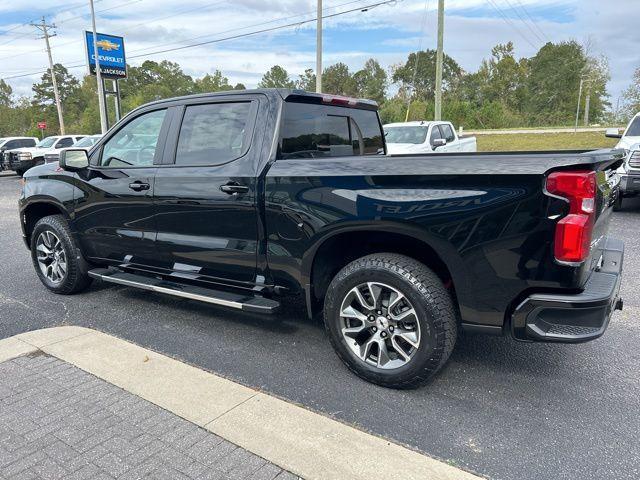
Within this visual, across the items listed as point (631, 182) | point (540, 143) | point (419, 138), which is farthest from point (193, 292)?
point (540, 143)

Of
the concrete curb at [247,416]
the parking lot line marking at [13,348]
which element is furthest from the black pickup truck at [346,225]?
the parking lot line marking at [13,348]

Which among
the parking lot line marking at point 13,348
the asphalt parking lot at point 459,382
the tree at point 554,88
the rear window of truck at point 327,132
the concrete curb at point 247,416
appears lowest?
the asphalt parking lot at point 459,382

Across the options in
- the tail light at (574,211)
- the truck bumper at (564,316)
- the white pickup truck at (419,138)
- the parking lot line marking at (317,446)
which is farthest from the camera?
the white pickup truck at (419,138)

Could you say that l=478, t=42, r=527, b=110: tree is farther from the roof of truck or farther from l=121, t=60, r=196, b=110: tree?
the roof of truck

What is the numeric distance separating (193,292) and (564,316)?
2.64m

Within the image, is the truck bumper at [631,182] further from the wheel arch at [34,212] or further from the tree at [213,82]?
the tree at [213,82]

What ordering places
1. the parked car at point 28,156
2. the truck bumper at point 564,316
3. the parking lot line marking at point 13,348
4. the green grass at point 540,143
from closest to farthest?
the truck bumper at point 564,316, the parking lot line marking at point 13,348, the parked car at point 28,156, the green grass at point 540,143

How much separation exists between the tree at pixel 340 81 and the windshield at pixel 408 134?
214ft

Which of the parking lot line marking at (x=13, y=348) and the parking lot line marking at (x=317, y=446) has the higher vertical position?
the parking lot line marking at (x=317, y=446)

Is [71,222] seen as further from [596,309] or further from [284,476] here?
[596,309]

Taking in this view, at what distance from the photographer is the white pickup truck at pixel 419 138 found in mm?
11898

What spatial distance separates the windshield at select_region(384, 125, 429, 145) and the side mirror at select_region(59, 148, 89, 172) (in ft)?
30.2

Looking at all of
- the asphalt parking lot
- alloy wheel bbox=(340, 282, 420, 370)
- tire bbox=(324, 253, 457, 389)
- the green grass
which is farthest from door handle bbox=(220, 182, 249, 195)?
the green grass

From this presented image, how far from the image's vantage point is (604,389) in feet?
10.0
